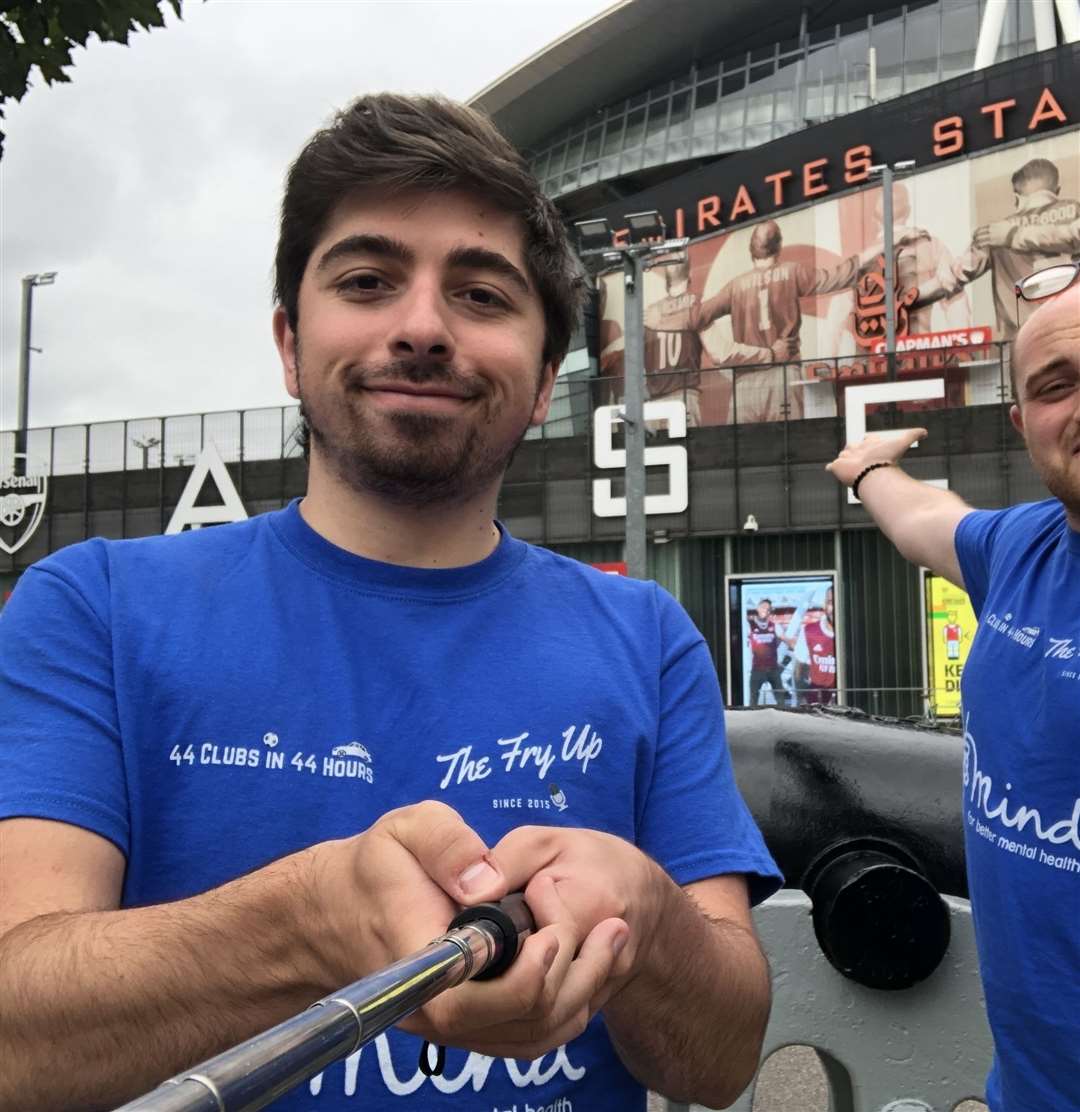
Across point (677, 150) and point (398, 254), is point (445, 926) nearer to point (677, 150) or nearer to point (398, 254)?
point (398, 254)

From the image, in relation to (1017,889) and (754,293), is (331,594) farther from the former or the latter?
(754,293)

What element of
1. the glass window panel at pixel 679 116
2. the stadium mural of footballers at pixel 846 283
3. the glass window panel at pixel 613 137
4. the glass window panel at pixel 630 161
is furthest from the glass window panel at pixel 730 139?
the stadium mural of footballers at pixel 846 283

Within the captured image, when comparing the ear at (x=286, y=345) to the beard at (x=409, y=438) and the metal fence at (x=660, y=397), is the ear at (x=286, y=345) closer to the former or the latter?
the beard at (x=409, y=438)

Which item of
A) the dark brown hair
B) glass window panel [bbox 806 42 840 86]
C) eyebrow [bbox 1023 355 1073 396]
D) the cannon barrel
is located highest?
glass window panel [bbox 806 42 840 86]

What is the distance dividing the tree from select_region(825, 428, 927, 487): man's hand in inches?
87.7

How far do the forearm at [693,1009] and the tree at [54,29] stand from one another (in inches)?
114

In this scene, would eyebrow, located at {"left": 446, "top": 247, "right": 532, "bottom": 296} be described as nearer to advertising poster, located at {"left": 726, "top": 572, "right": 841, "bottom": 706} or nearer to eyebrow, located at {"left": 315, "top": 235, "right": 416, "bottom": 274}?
eyebrow, located at {"left": 315, "top": 235, "right": 416, "bottom": 274}

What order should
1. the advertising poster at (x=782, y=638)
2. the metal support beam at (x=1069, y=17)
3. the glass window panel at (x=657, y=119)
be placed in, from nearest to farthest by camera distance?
the advertising poster at (x=782, y=638) → the metal support beam at (x=1069, y=17) → the glass window panel at (x=657, y=119)

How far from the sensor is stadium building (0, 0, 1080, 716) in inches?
910

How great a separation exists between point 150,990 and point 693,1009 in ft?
2.04

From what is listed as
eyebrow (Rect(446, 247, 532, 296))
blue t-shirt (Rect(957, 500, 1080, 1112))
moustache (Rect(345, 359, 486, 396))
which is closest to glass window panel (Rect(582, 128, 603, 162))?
blue t-shirt (Rect(957, 500, 1080, 1112))

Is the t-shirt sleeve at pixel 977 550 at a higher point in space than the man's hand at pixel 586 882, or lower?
higher

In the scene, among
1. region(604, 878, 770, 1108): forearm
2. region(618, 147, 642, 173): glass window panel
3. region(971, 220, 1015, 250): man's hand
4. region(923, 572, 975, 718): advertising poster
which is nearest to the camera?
region(604, 878, 770, 1108): forearm

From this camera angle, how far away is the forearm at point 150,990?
1243mm
